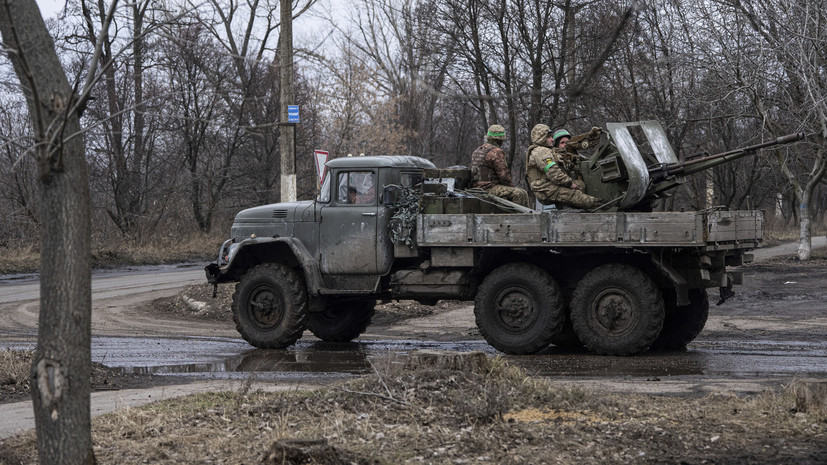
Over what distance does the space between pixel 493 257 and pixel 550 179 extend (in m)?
1.20

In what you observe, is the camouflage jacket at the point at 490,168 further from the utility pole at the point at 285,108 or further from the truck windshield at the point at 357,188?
the utility pole at the point at 285,108

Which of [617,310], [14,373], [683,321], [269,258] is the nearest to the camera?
[14,373]

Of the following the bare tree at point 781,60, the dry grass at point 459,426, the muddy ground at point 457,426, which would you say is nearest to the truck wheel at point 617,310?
the muddy ground at point 457,426

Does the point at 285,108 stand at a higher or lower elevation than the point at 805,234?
higher

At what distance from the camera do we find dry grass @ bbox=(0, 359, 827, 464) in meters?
5.74

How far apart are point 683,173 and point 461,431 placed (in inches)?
262

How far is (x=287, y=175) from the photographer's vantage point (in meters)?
17.3

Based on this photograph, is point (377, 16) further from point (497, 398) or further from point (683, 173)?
point (497, 398)

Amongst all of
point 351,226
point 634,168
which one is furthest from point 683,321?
point 351,226

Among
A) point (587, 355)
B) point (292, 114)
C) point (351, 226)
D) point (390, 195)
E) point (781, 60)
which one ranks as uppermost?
point (781, 60)

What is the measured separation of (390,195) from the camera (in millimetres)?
11859

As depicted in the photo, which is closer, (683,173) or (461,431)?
(461,431)

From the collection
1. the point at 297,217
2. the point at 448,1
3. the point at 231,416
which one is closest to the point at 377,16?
the point at 448,1

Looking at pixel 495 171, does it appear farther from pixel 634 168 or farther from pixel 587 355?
pixel 587 355
